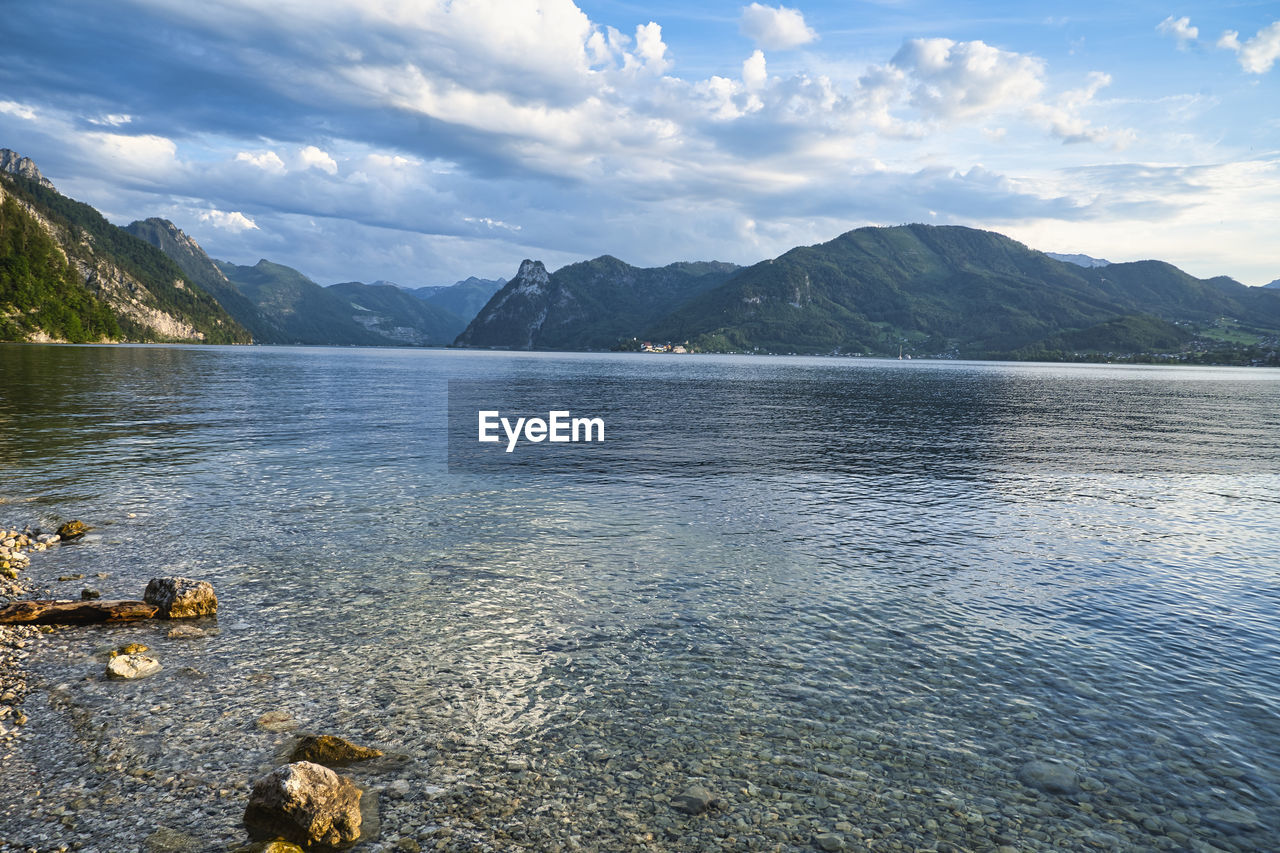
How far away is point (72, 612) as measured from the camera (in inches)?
687

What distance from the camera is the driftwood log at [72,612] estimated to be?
56.1ft

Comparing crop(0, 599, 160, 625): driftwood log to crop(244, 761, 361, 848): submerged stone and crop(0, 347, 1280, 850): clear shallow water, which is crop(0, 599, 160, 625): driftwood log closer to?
crop(0, 347, 1280, 850): clear shallow water

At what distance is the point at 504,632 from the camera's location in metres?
18.0

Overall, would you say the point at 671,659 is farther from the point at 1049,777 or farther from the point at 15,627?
the point at 15,627

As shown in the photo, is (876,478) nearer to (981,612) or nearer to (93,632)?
(981,612)

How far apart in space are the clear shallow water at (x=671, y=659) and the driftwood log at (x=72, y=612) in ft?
2.02

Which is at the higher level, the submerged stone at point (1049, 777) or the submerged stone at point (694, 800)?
the submerged stone at point (1049, 777)

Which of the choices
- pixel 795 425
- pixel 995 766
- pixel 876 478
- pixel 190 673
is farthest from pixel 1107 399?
pixel 190 673

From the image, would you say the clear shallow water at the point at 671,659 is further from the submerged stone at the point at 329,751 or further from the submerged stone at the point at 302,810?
the submerged stone at the point at 329,751

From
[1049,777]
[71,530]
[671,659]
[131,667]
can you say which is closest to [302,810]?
[131,667]

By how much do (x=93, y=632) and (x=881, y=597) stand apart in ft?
72.6

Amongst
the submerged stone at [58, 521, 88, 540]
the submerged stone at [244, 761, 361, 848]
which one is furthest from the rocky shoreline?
the submerged stone at [244, 761, 361, 848]

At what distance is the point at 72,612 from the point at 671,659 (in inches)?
621

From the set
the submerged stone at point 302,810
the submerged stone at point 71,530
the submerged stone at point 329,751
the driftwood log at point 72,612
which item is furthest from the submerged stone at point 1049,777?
the submerged stone at point 71,530
